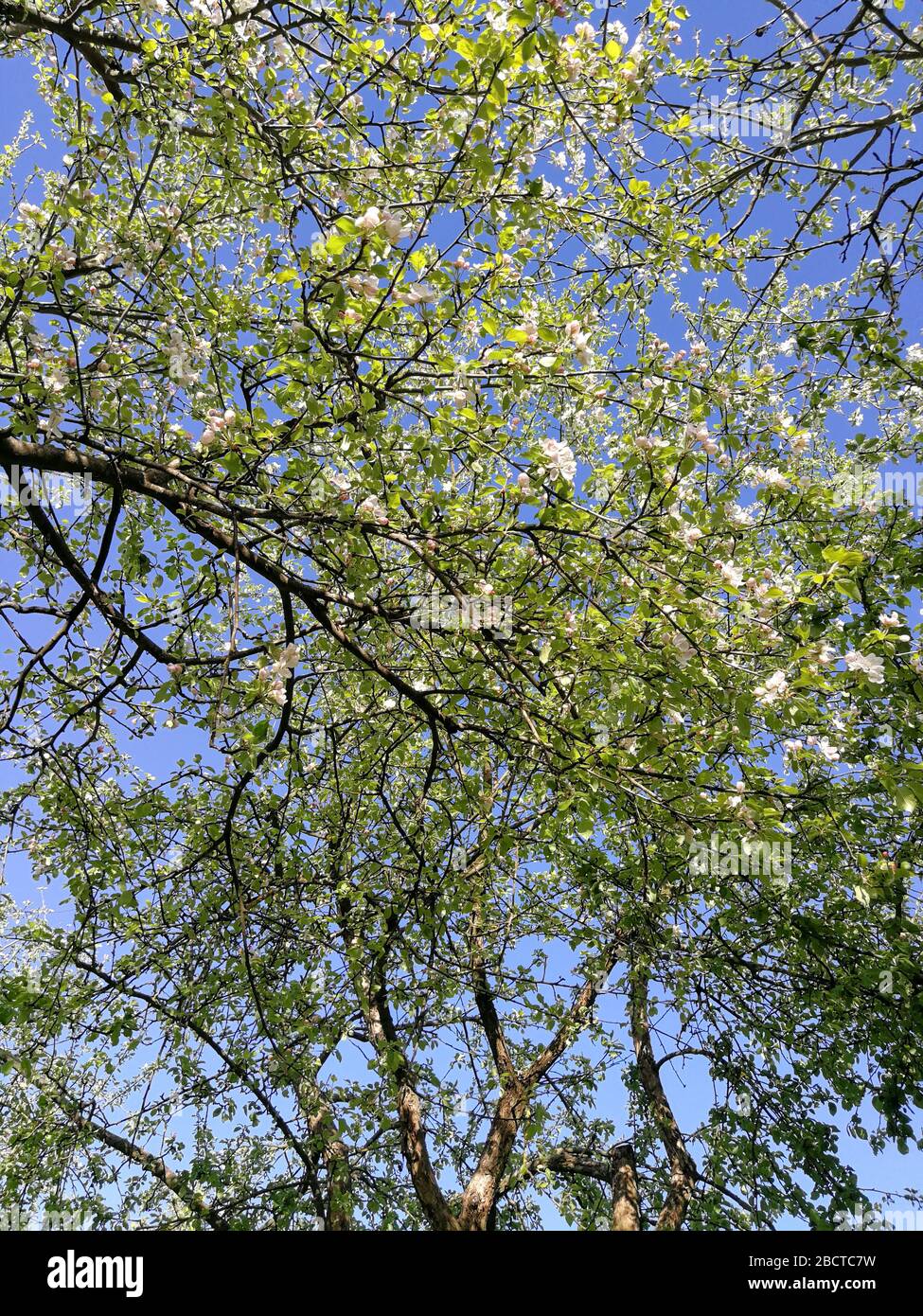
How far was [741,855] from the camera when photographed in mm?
3424

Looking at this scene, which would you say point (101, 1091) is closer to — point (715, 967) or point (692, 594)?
point (715, 967)

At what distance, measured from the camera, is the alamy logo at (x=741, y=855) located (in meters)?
3.29

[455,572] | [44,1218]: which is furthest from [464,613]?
[44,1218]

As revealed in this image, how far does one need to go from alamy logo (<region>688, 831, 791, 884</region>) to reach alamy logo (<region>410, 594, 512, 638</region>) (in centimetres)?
114

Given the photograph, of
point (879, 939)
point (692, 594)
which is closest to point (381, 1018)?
point (879, 939)

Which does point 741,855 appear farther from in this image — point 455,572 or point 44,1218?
point 44,1218
